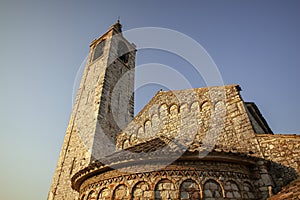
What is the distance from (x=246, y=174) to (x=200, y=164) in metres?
1.58

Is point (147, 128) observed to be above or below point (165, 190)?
above

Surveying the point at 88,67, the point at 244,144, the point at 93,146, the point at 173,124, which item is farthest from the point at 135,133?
the point at 88,67

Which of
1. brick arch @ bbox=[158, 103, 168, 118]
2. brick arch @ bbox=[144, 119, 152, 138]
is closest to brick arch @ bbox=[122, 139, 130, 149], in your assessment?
brick arch @ bbox=[144, 119, 152, 138]

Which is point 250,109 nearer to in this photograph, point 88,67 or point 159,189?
point 159,189

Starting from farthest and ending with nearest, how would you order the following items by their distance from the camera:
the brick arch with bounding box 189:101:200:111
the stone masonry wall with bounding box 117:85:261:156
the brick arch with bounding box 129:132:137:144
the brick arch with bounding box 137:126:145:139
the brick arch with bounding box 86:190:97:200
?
the brick arch with bounding box 129:132:137:144
the brick arch with bounding box 137:126:145:139
the brick arch with bounding box 189:101:200:111
the stone masonry wall with bounding box 117:85:261:156
the brick arch with bounding box 86:190:97:200

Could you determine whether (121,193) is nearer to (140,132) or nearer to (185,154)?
(185,154)

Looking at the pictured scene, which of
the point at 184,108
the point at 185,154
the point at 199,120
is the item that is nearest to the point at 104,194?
the point at 185,154

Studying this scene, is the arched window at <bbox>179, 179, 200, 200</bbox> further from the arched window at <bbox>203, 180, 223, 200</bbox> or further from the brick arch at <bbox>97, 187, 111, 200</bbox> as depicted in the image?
the brick arch at <bbox>97, 187, 111, 200</bbox>

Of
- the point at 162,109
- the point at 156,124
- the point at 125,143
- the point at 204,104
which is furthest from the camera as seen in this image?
the point at 125,143

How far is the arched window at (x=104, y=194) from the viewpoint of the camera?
577cm

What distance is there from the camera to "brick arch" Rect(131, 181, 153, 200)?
5336 mm

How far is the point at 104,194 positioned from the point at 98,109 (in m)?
9.53

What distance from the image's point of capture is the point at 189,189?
5.32m

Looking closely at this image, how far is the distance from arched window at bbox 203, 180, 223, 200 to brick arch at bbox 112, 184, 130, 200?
6.55 feet
